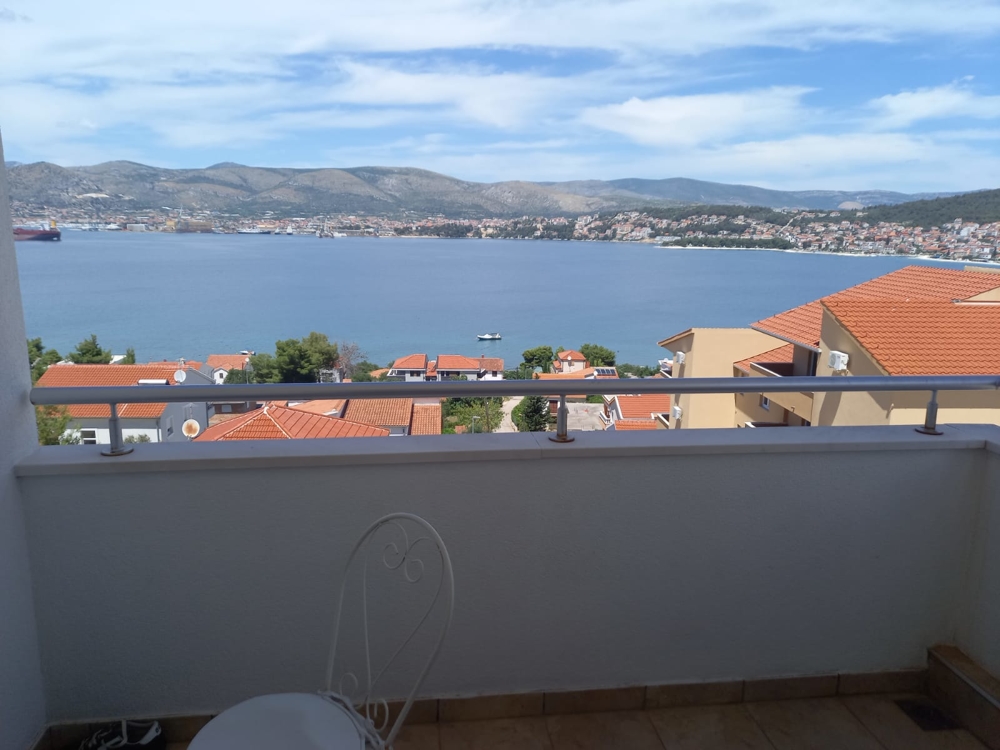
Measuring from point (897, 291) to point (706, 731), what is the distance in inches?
259

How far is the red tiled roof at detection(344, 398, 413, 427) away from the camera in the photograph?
81.9 inches

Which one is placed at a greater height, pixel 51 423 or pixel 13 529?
pixel 51 423

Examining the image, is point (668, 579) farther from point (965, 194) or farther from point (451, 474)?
point (965, 194)

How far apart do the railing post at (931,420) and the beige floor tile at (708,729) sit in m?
1.04

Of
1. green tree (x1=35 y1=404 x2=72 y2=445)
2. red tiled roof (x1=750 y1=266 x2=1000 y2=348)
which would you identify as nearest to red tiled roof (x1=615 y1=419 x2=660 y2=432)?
green tree (x1=35 y1=404 x2=72 y2=445)

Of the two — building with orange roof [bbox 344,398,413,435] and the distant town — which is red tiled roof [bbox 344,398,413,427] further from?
the distant town

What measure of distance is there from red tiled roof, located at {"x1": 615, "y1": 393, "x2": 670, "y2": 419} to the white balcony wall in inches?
12.8

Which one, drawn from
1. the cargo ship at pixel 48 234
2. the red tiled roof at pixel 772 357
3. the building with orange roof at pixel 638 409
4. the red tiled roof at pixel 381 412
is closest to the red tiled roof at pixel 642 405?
the building with orange roof at pixel 638 409

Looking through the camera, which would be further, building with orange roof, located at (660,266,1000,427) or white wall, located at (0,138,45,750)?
building with orange roof, located at (660,266,1000,427)

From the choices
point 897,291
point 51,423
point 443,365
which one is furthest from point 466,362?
point 897,291

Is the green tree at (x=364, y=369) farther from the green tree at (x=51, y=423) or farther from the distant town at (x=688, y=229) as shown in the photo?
the distant town at (x=688, y=229)

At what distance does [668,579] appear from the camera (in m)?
2.02

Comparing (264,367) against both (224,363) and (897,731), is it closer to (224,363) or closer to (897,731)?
(224,363)

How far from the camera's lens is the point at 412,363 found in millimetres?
3400
